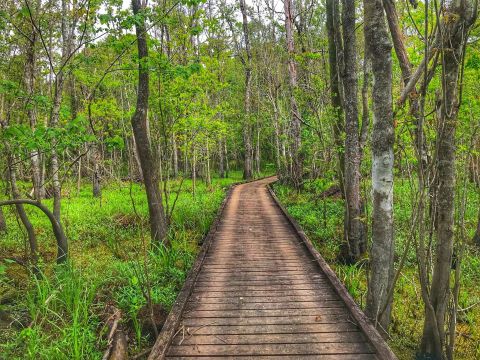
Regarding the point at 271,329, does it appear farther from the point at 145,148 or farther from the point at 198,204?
the point at 198,204

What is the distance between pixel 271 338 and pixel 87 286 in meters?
3.57

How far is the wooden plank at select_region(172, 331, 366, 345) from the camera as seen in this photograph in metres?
4.03

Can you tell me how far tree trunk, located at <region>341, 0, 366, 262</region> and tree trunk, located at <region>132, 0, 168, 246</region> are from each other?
4.28 metres

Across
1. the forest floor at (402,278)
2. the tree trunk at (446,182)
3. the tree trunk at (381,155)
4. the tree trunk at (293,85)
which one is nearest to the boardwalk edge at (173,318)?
the tree trunk at (381,155)

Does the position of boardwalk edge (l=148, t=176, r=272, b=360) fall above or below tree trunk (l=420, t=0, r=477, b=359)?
below

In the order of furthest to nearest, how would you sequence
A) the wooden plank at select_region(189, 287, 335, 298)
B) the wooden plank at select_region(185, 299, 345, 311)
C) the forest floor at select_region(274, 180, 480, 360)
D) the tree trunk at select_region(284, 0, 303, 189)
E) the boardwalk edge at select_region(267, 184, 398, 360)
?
the tree trunk at select_region(284, 0, 303, 189)
the forest floor at select_region(274, 180, 480, 360)
the wooden plank at select_region(189, 287, 335, 298)
the wooden plank at select_region(185, 299, 345, 311)
the boardwalk edge at select_region(267, 184, 398, 360)

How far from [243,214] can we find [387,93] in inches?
313

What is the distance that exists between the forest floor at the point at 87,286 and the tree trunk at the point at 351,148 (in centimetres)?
369

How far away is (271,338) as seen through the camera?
4.10 m

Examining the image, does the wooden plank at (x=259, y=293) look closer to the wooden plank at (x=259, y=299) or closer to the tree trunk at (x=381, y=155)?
the wooden plank at (x=259, y=299)

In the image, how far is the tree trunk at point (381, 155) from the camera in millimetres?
4191

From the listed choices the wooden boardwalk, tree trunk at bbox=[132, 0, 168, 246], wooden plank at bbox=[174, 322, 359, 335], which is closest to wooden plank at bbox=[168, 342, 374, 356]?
the wooden boardwalk

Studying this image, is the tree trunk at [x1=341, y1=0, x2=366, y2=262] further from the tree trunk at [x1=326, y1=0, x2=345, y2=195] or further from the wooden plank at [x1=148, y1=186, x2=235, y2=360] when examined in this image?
the wooden plank at [x1=148, y1=186, x2=235, y2=360]

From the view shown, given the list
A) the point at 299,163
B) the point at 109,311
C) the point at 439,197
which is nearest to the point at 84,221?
the point at 109,311
